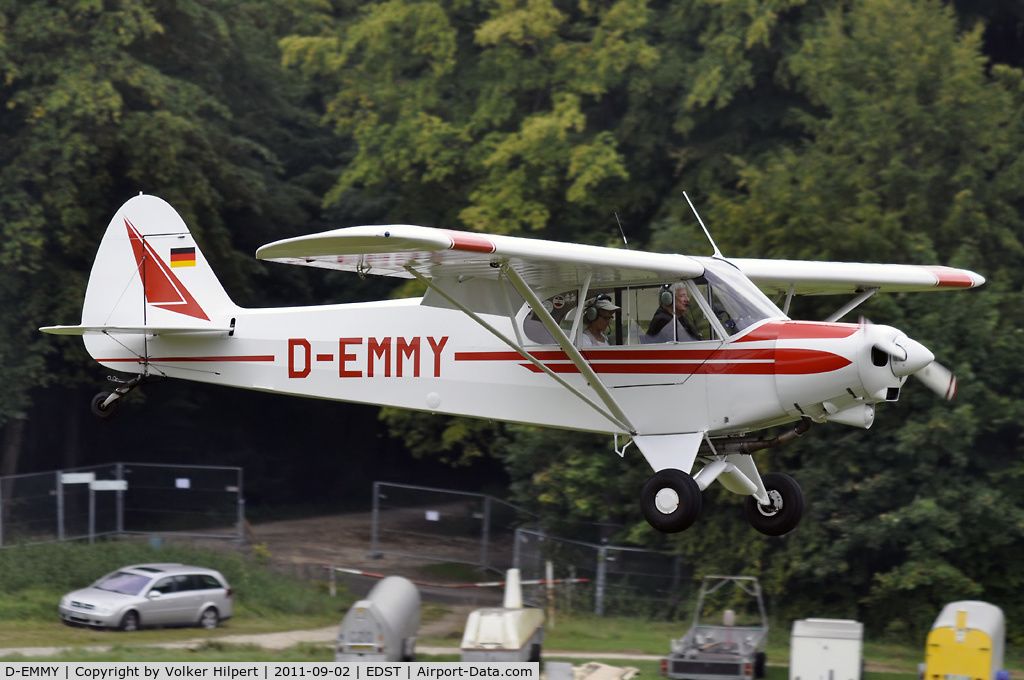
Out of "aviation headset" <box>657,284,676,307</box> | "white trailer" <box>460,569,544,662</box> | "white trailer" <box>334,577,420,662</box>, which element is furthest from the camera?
"white trailer" <box>334,577,420,662</box>

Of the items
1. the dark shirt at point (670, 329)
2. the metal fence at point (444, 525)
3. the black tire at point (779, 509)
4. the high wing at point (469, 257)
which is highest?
the high wing at point (469, 257)

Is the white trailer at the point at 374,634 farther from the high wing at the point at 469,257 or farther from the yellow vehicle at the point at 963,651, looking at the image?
the yellow vehicle at the point at 963,651

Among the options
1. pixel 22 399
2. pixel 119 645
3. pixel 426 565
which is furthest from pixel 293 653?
pixel 22 399

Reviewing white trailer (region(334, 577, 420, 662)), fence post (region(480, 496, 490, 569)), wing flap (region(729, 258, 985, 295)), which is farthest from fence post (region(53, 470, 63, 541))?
wing flap (region(729, 258, 985, 295))

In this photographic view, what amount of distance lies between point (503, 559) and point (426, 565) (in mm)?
1457

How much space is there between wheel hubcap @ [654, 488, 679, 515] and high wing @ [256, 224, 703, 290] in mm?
1759

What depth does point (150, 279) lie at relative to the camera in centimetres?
1360

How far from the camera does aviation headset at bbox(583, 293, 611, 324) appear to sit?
1091cm

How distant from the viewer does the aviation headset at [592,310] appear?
35.8ft

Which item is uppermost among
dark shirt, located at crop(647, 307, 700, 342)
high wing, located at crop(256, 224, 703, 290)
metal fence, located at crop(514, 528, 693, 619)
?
high wing, located at crop(256, 224, 703, 290)

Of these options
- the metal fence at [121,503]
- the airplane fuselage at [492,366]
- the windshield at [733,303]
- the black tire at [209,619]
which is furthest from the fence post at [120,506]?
the windshield at [733,303]

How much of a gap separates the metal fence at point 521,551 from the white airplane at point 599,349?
10030 mm

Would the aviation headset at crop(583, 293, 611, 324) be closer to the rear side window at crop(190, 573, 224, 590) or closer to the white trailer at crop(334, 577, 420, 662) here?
the white trailer at crop(334, 577, 420, 662)

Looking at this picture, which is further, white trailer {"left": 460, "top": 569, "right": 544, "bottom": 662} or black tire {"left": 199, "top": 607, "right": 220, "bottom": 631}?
black tire {"left": 199, "top": 607, "right": 220, "bottom": 631}
